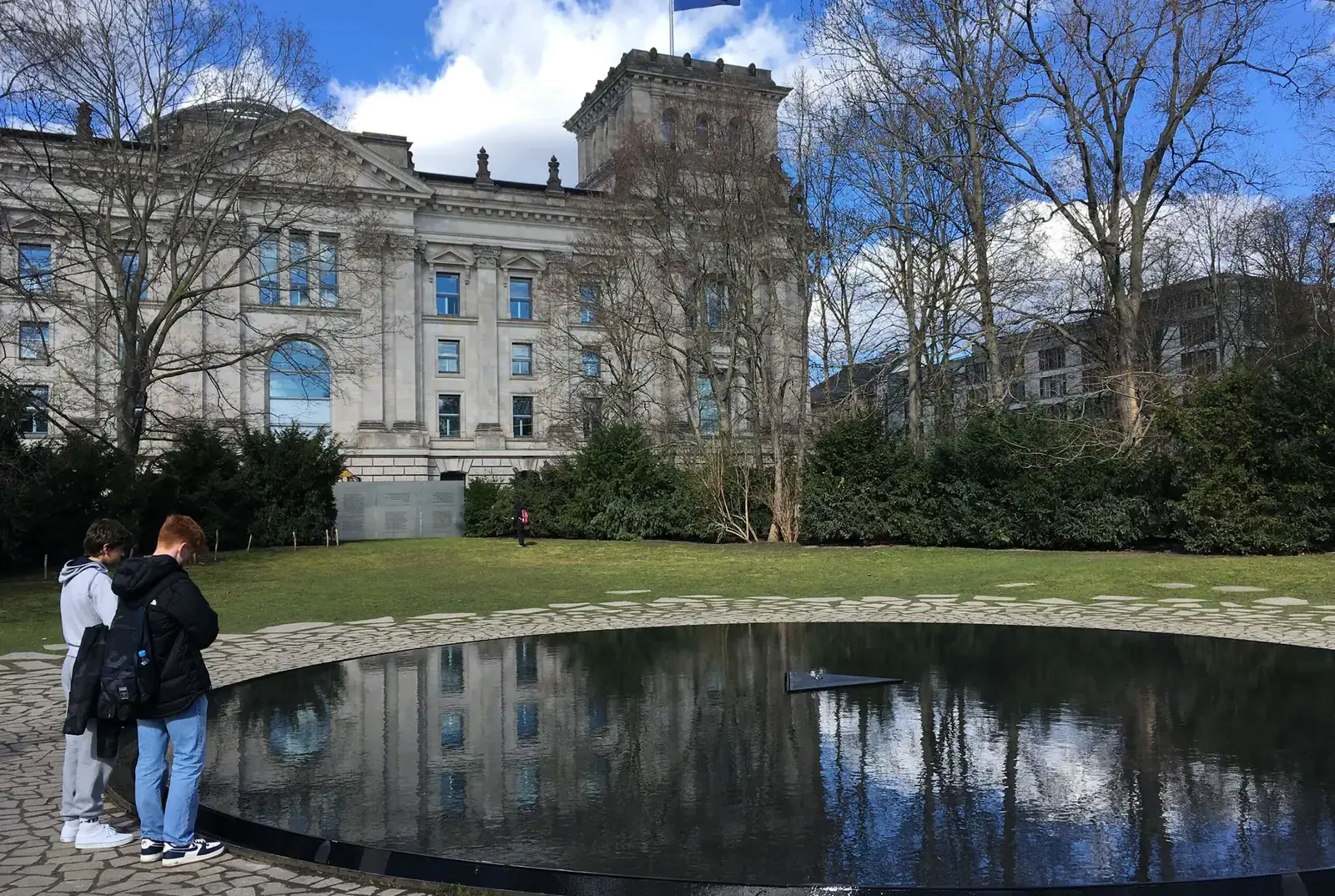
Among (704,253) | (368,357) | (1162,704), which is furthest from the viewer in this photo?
(368,357)

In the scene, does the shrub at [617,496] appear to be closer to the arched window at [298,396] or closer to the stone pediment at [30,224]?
the stone pediment at [30,224]

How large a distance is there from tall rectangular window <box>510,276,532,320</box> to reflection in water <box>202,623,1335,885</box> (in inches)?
1944

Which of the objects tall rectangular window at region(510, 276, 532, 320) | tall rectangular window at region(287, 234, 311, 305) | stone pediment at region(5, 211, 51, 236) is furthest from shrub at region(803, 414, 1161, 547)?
tall rectangular window at region(510, 276, 532, 320)

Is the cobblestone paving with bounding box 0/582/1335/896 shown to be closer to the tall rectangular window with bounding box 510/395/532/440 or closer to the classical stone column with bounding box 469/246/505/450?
the classical stone column with bounding box 469/246/505/450

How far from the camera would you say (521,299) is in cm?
5872

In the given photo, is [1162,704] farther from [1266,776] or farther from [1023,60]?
[1023,60]

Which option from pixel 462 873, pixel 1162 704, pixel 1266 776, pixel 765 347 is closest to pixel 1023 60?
pixel 765 347

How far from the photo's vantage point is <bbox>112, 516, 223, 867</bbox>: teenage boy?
4773 millimetres

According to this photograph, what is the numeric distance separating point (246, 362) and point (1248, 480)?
43.2 m

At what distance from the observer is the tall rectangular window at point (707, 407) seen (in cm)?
3788

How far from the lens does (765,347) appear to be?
31266 mm

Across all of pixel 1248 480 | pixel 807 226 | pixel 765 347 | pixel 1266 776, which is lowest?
pixel 1266 776

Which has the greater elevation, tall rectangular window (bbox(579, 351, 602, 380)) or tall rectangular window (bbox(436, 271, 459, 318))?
tall rectangular window (bbox(436, 271, 459, 318))

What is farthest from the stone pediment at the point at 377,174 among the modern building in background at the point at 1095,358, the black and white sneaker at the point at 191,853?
the black and white sneaker at the point at 191,853
